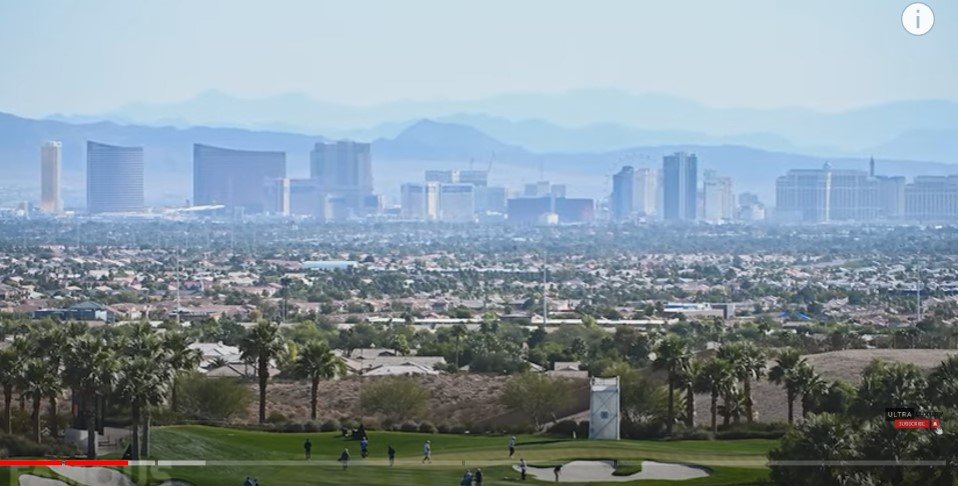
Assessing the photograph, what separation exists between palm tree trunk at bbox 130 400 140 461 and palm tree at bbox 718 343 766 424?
11.0 metres

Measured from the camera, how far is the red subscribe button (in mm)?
23531

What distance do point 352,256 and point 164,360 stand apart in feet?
332

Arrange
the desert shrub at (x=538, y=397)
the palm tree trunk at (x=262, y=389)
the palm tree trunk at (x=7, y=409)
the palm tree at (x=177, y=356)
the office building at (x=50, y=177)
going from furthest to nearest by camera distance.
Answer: the office building at (x=50, y=177) < the desert shrub at (x=538, y=397) < the palm tree trunk at (x=262, y=389) < the palm tree at (x=177, y=356) < the palm tree trunk at (x=7, y=409)

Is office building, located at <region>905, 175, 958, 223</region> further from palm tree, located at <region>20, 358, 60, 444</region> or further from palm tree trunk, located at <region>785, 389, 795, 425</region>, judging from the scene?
palm tree, located at <region>20, 358, 60, 444</region>

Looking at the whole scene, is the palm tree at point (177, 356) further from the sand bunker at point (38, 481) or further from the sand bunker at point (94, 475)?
the sand bunker at point (38, 481)

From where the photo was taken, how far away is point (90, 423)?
26953mm

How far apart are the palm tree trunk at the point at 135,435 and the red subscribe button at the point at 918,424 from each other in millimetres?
9584

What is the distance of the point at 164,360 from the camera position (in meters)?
30.6

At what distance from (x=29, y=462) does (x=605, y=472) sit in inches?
295

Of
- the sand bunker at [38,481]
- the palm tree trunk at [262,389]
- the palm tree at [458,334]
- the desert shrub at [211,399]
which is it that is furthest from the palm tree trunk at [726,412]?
the palm tree at [458,334]

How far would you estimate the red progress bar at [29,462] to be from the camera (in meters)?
23.3

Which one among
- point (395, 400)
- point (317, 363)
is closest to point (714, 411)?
point (395, 400)

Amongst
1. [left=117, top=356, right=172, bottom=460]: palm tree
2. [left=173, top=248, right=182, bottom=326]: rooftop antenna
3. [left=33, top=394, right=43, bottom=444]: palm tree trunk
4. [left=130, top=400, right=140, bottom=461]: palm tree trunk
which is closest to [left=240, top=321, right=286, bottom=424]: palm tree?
[left=33, top=394, right=43, bottom=444]: palm tree trunk

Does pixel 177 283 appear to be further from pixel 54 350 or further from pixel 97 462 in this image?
pixel 97 462
